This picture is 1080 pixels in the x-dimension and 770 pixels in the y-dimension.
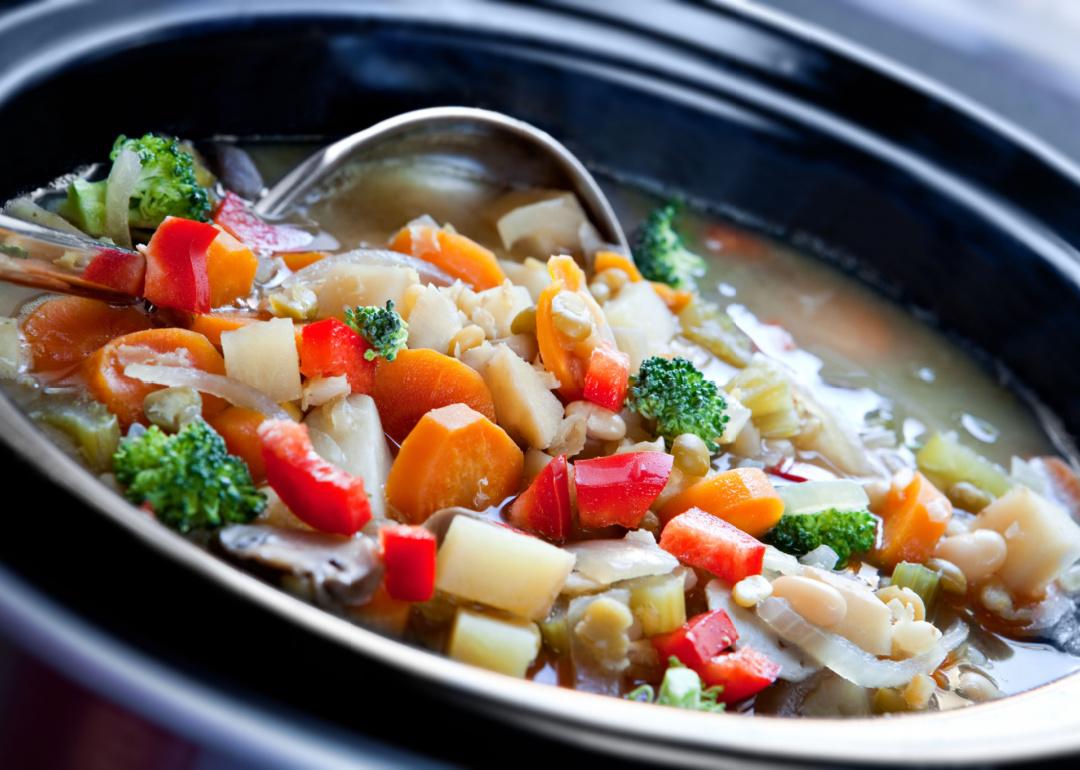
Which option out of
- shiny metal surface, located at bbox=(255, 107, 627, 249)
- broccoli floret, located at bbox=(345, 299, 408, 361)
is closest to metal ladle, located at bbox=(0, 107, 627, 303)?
shiny metal surface, located at bbox=(255, 107, 627, 249)

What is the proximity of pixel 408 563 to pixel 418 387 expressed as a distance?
0.53 m

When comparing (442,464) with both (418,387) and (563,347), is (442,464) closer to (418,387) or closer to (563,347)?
(418,387)

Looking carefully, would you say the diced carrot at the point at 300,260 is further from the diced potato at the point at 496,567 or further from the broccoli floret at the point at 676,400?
the diced potato at the point at 496,567

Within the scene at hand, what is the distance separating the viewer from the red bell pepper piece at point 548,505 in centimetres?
198

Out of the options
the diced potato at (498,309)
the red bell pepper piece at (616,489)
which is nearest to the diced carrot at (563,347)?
the diced potato at (498,309)

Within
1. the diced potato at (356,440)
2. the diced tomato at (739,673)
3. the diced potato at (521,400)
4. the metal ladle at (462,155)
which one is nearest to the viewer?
the diced tomato at (739,673)

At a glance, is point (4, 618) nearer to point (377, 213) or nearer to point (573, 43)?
point (377, 213)

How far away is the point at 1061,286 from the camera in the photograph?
310 centimetres

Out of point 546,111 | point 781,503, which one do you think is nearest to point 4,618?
point 781,503

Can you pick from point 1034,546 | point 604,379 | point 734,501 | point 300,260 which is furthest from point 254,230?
point 1034,546

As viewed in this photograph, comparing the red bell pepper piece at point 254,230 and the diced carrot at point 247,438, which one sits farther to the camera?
the red bell pepper piece at point 254,230

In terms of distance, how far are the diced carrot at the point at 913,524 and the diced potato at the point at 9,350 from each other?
1.85m

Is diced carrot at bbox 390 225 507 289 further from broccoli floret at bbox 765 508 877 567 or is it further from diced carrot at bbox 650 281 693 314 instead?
broccoli floret at bbox 765 508 877 567

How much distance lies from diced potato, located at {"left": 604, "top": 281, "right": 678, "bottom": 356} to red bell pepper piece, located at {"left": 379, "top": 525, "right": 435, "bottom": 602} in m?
1.02
